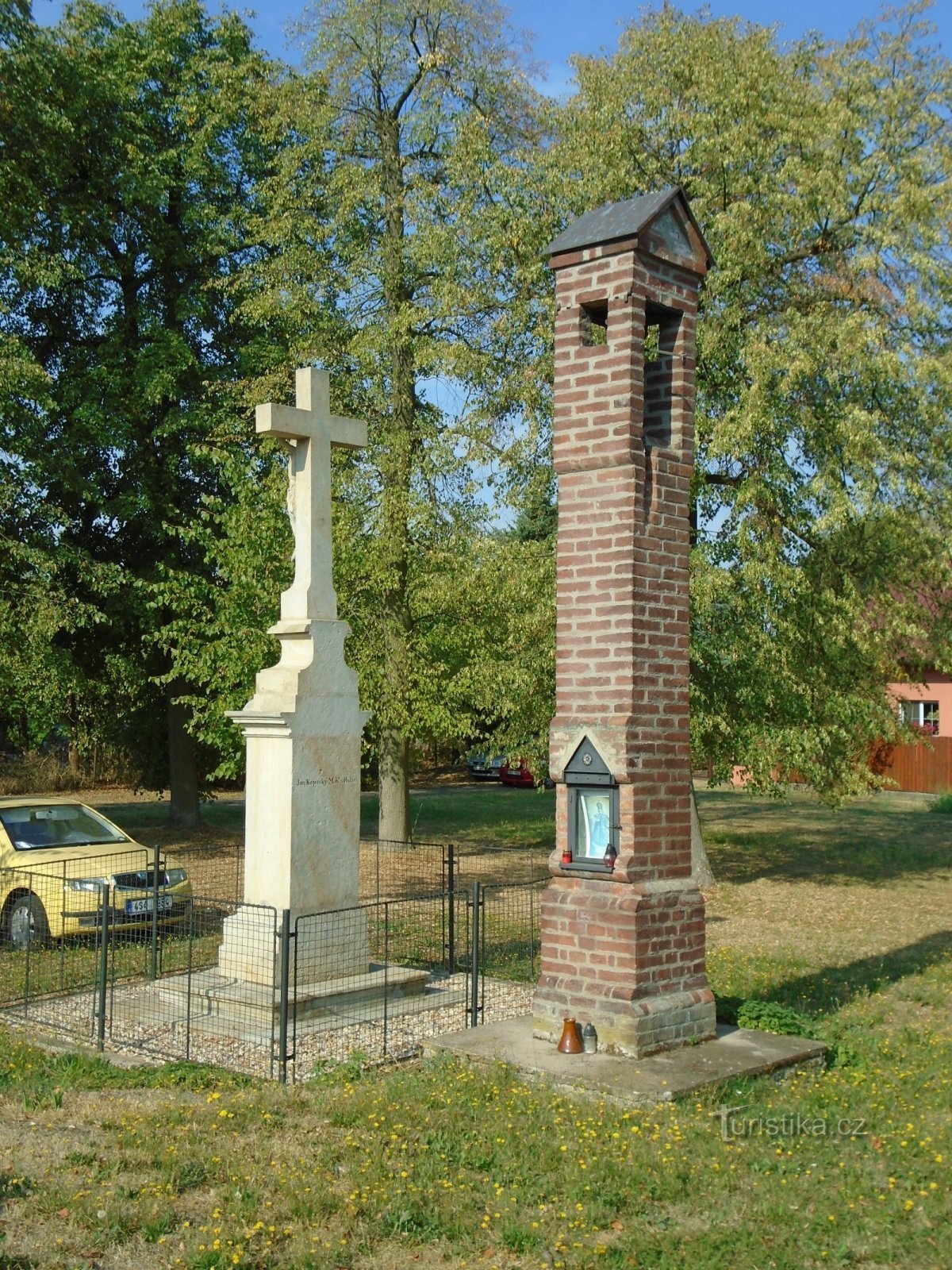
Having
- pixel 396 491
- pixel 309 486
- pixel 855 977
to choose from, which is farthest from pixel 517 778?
pixel 309 486

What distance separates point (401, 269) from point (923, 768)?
23128mm

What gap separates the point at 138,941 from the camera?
40.5 ft

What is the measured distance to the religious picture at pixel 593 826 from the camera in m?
7.36

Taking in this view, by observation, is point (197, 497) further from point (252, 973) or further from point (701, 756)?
point (252, 973)

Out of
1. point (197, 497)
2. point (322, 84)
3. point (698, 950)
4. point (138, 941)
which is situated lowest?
point (138, 941)

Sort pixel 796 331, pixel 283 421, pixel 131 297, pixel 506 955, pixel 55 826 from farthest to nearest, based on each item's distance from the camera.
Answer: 1. pixel 131 297
2. pixel 796 331
3. pixel 55 826
4. pixel 506 955
5. pixel 283 421

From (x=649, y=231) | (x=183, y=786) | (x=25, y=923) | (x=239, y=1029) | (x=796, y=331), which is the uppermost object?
(x=796, y=331)

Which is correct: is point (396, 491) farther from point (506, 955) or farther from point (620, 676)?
point (620, 676)

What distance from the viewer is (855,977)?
436 inches

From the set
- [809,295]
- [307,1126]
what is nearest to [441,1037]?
[307,1126]

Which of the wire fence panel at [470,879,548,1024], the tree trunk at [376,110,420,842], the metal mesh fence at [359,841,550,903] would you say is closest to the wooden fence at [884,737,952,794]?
the metal mesh fence at [359,841,550,903]

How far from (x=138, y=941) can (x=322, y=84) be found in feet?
50.4

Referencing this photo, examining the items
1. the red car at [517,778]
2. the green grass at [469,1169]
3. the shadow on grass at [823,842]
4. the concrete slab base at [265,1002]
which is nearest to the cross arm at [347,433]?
the concrete slab base at [265,1002]

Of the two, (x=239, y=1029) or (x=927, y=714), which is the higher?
(x=927, y=714)
